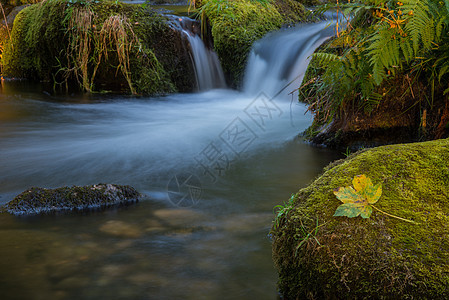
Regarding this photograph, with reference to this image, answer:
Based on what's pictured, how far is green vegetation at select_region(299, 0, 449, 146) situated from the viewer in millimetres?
2812

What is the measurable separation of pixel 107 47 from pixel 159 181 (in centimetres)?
467

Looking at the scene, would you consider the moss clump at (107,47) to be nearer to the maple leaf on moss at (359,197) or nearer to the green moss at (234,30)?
the green moss at (234,30)

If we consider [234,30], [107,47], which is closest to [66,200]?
[107,47]

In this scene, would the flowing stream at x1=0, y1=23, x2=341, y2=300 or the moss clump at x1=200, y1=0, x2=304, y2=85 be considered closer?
the flowing stream at x1=0, y1=23, x2=341, y2=300

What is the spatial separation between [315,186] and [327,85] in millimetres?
1818

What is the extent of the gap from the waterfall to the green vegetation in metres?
2.92

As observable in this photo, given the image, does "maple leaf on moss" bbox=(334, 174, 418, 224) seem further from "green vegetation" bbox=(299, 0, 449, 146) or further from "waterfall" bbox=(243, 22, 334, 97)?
"waterfall" bbox=(243, 22, 334, 97)

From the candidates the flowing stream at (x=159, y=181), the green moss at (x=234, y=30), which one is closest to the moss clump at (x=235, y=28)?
the green moss at (x=234, y=30)

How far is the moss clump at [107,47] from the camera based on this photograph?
753 centimetres

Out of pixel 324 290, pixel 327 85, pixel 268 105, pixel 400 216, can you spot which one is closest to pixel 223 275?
pixel 324 290

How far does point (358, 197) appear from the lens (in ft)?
5.81

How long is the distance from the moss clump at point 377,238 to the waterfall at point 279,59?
5092 millimetres

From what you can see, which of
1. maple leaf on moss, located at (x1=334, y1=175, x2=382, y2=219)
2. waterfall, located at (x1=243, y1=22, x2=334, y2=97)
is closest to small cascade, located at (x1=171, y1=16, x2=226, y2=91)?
waterfall, located at (x1=243, y1=22, x2=334, y2=97)

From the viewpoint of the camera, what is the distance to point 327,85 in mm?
3604
